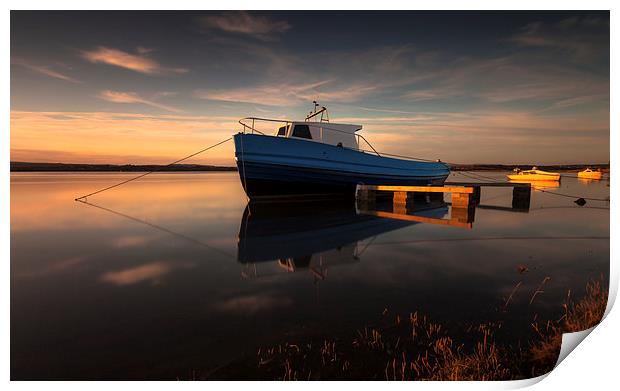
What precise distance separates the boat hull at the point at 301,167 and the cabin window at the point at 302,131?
94 centimetres

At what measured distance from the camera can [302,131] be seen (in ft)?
47.1

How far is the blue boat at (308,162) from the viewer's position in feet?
42.7

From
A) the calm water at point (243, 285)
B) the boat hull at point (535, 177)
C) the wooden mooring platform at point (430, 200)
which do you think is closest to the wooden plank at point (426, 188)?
the wooden mooring platform at point (430, 200)

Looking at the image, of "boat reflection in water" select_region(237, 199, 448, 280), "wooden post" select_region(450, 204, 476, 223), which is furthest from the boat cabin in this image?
"wooden post" select_region(450, 204, 476, 223)

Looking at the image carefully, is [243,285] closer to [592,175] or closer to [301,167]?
[301,167]

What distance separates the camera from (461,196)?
495 inches

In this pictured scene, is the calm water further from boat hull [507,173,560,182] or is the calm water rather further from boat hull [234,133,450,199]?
boat hull [507,173,560,182]

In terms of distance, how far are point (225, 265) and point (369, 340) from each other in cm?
333

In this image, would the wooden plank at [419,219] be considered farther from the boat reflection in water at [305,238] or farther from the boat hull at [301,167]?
the boat hull at [301,167]

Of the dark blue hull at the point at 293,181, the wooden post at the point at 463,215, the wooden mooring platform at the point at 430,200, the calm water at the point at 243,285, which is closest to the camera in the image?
the calm water at the point at 243,285

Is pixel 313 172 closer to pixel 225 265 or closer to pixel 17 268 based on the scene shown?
pixel 225 265

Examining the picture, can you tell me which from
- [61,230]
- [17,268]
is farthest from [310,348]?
[61,230]

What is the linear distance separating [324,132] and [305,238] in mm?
7851
